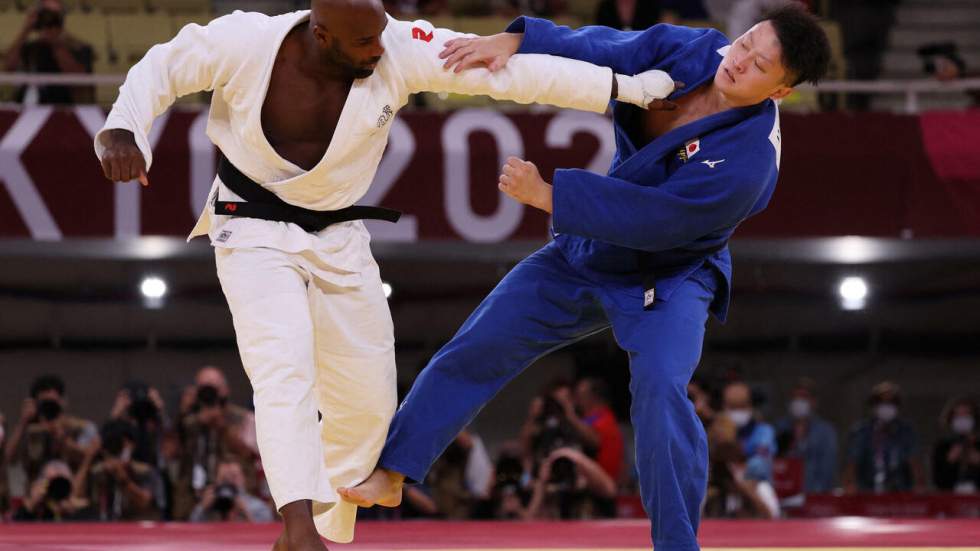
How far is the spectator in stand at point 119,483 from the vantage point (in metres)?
6.23

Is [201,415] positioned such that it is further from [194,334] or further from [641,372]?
[641,372]

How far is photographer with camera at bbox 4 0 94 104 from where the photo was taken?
278 inches

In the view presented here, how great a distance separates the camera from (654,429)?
2.89 m

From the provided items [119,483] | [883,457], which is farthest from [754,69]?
[883,457]

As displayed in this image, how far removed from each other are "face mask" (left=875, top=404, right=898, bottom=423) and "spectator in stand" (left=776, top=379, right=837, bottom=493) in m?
0.29

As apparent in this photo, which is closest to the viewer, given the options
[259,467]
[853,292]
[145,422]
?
[259,467]

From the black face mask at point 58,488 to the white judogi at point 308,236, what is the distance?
3.47 m

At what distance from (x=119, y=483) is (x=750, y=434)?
118 inches

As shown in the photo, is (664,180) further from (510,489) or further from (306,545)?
(510,489)

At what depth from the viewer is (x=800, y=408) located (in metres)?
7.80

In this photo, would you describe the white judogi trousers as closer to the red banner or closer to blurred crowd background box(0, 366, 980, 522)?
blurred crowd background box(0, 366, 980, 522)

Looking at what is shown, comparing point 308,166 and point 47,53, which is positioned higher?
point 47,53

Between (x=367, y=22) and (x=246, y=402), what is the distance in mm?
6544

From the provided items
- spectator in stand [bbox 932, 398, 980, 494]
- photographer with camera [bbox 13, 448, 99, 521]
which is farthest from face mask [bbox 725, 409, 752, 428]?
photographer with camera [bbox 13, 448, 99, 521]
